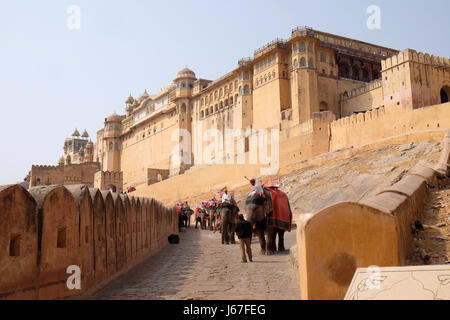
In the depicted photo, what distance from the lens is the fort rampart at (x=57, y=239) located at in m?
4.08

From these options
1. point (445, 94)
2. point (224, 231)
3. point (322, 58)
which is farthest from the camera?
point (322, 58)

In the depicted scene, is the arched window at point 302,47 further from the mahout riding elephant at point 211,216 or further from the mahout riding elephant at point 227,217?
the mahout riding elephant at point 227,217

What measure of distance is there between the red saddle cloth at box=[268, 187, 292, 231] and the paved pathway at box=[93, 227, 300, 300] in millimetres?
672

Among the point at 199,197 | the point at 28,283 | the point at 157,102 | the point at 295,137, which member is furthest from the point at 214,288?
the point at 157,102

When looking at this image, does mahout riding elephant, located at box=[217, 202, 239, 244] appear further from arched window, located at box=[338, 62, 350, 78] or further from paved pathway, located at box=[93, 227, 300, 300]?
arched window, located at box=[338, 62, 350, 78]

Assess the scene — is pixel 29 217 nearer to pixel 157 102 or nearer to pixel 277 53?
pixel 277 53

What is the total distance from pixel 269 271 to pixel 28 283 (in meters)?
3.79

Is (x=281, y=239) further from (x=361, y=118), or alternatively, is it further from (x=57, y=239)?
(x=361, y=118)

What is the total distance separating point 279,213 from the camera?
31.0 feet

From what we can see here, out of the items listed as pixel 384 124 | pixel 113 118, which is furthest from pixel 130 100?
pixel 384 124

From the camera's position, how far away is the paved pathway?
530 centimetres

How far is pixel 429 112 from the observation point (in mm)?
22656

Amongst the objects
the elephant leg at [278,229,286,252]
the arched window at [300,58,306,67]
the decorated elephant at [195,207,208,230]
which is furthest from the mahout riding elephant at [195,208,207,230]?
the arched window at [300,58,306,67]

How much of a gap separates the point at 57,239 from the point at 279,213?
17.9 feet
